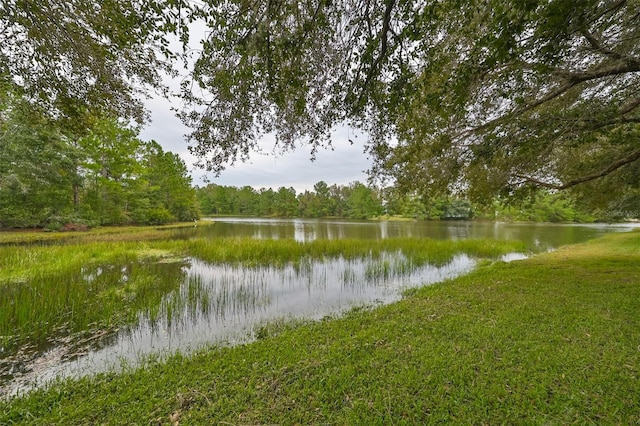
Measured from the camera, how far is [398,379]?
2703mm

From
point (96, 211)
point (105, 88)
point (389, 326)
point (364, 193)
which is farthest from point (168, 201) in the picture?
point (364, 193)

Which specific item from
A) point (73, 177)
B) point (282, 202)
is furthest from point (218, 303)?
point (282, 202)

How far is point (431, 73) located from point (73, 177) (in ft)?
83.1

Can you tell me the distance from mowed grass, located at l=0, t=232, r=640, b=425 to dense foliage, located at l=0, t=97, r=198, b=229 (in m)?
10.5

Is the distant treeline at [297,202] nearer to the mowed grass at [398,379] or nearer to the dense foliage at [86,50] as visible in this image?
the mowed grass at [398,379]

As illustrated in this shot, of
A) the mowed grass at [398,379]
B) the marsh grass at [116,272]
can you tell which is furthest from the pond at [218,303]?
the mowed grass at [398,379]

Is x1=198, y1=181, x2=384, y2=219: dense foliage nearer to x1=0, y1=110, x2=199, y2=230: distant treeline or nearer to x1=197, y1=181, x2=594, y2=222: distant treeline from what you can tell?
x1=197, y1=181, x2=594, y2=222: distant treeline

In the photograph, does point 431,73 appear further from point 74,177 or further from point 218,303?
point 74,177

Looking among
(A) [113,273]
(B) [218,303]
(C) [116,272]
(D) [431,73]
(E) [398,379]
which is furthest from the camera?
(C) [116,272]

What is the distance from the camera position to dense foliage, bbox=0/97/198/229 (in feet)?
50.8

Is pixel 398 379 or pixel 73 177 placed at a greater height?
pixel 73 177

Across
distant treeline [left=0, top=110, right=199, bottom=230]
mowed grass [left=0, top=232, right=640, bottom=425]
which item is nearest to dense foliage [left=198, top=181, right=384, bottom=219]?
distant treeline [left=0, top=110, right=199, bottom=230]

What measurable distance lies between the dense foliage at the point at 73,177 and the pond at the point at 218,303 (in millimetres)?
7202

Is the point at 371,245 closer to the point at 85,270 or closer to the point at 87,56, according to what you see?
the point at 85,270
